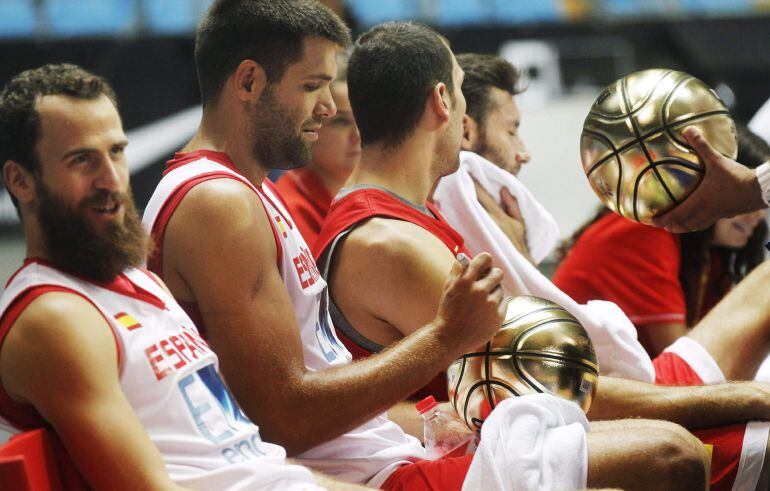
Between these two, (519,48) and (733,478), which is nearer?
(733,478)

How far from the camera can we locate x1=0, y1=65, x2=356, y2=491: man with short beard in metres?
1.76

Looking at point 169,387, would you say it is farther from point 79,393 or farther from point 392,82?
point 392,82

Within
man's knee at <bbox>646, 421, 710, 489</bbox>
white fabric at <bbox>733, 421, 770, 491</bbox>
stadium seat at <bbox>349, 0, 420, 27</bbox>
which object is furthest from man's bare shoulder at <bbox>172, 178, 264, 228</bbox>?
stadium seat at <bbox>349, 0, 420, 27</bbox>

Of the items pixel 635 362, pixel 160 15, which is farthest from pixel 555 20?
pixel 635 362

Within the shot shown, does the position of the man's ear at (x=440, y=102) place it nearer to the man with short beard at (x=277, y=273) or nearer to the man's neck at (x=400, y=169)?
the man's neck at (x=400, y=169)

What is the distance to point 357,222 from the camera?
9.16 ft

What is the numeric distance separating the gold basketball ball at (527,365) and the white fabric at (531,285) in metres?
0.68

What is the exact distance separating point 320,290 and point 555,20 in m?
8.49

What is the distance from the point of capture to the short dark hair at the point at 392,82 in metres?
3.03

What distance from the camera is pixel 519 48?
1026cm

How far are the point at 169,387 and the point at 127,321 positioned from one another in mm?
144

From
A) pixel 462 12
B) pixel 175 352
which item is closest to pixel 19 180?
pixel 175 352

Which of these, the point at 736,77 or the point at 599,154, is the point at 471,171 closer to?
the point at 599,154

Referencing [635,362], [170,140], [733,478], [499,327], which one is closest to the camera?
[499,327]
